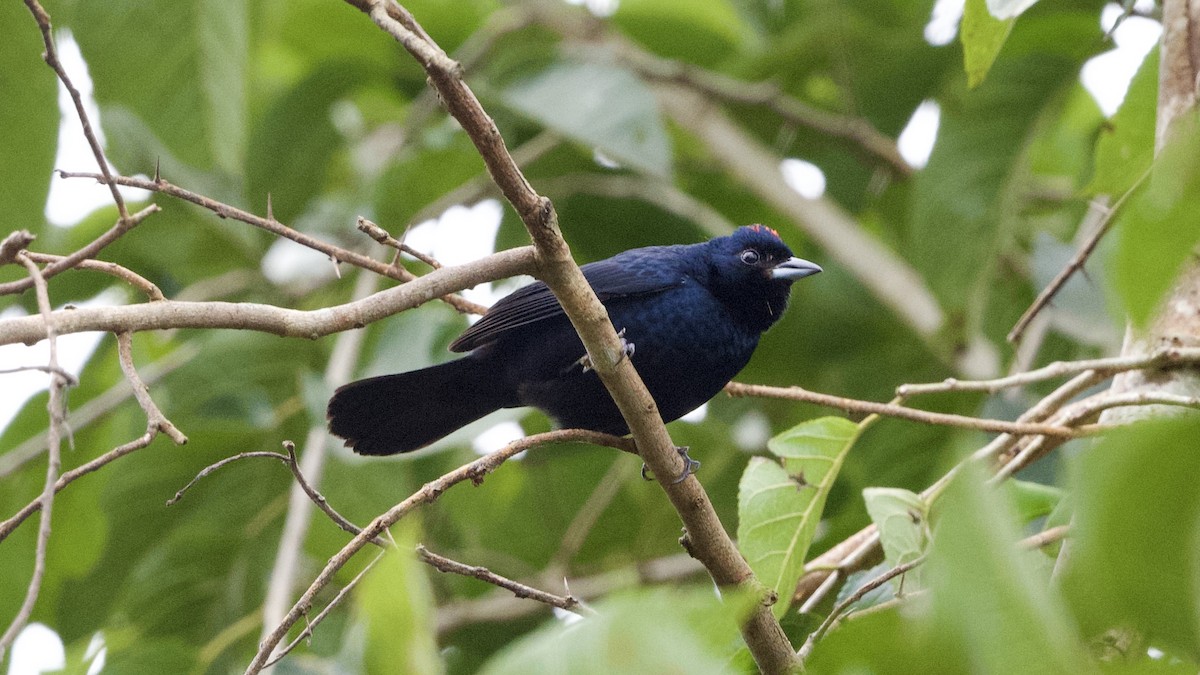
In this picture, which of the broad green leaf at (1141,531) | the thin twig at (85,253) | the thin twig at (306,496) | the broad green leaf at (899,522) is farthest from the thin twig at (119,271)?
the broad green leaf at (1141,531)

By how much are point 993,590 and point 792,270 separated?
117 inches

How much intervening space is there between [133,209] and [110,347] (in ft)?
1.99

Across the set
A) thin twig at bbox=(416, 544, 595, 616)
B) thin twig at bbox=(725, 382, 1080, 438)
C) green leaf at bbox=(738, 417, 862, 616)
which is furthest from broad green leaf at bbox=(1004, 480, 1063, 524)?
thin twig at bbox=(416, 544, 595, 616)

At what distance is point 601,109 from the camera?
13.5 feet

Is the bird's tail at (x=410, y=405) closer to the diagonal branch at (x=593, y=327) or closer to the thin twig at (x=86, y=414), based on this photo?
the thin twig at (x=86, y=414)

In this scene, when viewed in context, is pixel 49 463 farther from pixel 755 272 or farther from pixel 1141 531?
pixel 755 272

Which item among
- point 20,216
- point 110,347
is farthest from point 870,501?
point 110,347

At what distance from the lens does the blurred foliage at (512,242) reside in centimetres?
345

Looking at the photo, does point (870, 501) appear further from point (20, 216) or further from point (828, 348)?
point (828, 348)

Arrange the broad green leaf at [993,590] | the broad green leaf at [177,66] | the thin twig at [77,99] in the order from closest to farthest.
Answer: the broad green leaf at [993,590] < the thin twig at [77,99] < the broad green leaf at [177,66]

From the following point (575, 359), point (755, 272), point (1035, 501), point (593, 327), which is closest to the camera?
point (593, 327)

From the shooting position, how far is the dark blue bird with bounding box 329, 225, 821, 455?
11.1ft

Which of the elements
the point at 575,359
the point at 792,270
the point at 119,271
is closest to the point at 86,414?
the point at 575,359

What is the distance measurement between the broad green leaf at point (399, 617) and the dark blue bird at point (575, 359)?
2362 mm
